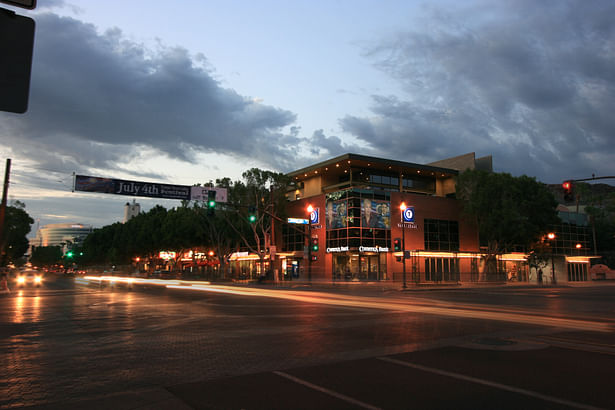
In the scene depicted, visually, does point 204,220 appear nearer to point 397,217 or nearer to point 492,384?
point 397,217

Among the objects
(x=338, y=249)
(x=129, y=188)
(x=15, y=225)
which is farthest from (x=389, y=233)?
(x=15, y=225)

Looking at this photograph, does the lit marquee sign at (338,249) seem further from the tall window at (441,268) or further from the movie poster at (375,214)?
the tall window at (441,268)

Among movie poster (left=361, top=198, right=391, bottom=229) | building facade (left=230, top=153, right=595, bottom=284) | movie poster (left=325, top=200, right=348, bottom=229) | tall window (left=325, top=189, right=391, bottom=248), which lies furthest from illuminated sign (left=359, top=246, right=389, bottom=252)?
movie poster (left=325, top=200, right=348, bottom=229)

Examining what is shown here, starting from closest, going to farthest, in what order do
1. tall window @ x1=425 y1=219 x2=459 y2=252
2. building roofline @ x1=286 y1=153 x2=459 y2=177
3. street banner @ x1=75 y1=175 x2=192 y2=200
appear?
street banner @ x1=75 y1=175 x2=192 y2=200 < building roofline @ x1=286 y1=153 x2=459 y2=177 < tall window @ x1=425 y1=219 x2=459 y2=252

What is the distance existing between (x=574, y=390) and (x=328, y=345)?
4909 millimetres

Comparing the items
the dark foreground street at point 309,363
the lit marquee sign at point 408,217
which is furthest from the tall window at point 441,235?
the dark foreground street at point 309,363

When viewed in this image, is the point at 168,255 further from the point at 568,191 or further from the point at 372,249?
the point at 568,191

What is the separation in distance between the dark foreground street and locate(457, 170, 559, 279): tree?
140ft

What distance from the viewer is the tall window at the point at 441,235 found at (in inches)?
2394

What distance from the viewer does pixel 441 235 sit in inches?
2443

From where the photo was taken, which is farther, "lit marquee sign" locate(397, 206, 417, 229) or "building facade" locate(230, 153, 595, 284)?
"building facade" locate(230, 153, 595, 284)

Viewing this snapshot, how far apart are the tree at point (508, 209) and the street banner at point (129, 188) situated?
38770 millimetres

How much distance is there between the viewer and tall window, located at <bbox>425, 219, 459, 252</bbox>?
60812mm

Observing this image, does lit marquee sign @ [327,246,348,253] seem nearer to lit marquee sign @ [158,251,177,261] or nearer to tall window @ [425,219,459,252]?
tall window @ [425,219,459,252]
